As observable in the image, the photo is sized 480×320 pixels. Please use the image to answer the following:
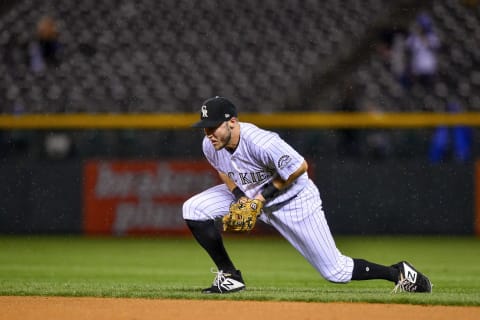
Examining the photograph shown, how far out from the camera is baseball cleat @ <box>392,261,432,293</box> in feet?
21.5

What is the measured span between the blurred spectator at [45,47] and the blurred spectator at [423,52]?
5285mm

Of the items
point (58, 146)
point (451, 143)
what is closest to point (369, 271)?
point (451, 143)

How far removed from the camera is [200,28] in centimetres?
1477

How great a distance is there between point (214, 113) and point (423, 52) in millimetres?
8196

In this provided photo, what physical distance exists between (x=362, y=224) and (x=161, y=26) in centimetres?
463

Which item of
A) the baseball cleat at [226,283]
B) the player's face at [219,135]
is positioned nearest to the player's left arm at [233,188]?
the player's face at [219,135]

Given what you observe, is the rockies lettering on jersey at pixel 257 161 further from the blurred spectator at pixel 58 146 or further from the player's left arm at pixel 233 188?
the blurred spectator at pixel 58 146

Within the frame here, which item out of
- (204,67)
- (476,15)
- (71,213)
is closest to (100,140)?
(71,213)

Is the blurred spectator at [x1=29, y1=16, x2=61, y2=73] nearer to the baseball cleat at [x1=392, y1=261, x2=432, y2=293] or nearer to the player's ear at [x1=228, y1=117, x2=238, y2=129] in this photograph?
the player's ear at [x1=228, y1=117, x2=238, y2=129]

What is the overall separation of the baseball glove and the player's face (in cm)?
40

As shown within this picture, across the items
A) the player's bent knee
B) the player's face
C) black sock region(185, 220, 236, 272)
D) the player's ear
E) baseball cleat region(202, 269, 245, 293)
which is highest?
the player's ear

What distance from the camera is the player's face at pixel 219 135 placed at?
6188 mm

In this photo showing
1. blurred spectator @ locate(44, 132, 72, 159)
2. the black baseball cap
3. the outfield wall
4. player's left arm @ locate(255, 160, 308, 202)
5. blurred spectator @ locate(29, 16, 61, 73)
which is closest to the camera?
the black baseball cap

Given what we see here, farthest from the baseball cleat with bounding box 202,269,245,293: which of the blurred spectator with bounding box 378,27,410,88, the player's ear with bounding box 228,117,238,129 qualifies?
the blurred spectator with bounding box 378,27,410,88
